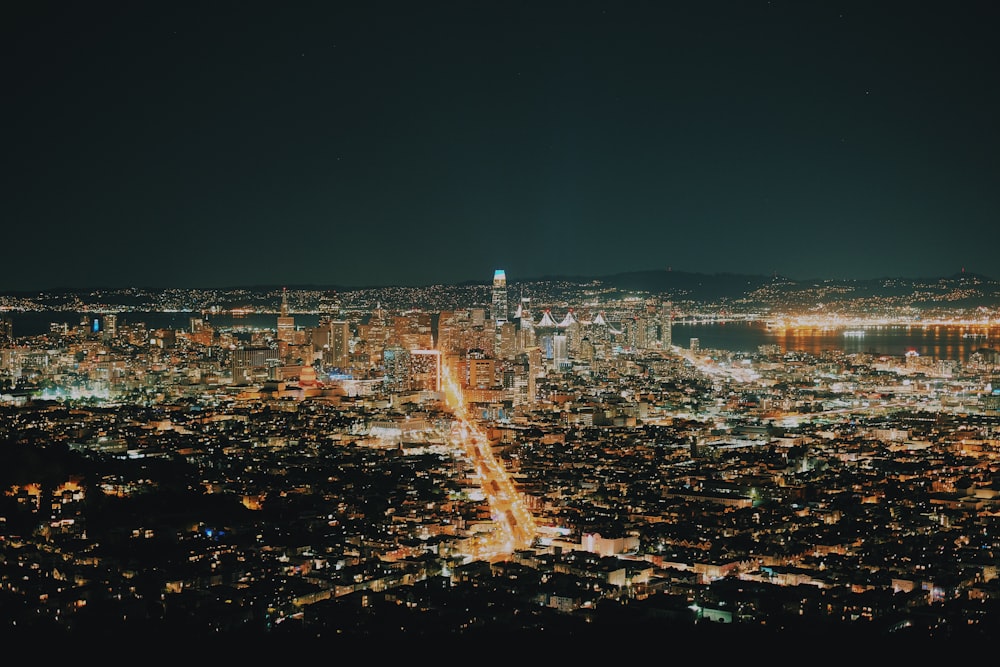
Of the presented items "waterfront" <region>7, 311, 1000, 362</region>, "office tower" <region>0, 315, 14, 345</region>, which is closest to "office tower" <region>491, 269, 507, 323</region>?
"waterfront" <region>7, 311, 1000, 362</region>

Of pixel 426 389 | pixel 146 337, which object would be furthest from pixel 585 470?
pixel 146 337

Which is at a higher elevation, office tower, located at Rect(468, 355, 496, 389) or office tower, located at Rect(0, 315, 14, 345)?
office tower, located at Rect(0, 315, 14, 345)

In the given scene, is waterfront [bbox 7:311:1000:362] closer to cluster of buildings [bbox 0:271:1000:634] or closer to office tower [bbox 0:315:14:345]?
office tower [bbox 0:315:14:345]

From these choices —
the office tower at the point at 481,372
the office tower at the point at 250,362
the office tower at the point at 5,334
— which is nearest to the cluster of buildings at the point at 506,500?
the office tower at the point at 481,372

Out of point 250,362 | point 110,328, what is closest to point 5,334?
point 110,328

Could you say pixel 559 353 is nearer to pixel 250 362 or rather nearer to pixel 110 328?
pixel 250 362

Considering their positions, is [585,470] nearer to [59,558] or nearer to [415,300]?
[59,558]

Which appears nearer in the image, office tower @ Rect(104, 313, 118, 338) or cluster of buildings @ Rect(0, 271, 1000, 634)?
cluster of buildings @ Rect(0, 271, 1000, 634)

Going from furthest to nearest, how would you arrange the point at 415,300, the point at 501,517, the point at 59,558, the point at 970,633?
the point at 415,300, the point at 501,517, the point at 59,558, the point at 970,633
